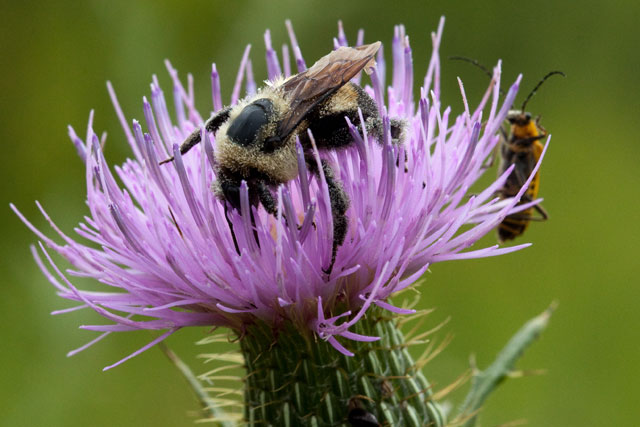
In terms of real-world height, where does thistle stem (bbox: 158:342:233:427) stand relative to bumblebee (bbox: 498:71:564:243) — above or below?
below

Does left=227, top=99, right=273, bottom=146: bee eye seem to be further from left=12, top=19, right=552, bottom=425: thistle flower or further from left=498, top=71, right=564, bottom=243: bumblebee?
left=498, top=71, right=564, bottom=243: bumblebee

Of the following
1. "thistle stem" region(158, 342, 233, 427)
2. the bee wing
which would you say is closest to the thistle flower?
the bee wing

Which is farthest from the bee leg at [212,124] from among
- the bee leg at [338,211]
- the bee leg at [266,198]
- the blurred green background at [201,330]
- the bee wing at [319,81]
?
the blurred green background at [201,330]

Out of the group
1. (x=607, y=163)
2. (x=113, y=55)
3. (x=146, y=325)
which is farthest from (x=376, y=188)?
(x=607, y=163)

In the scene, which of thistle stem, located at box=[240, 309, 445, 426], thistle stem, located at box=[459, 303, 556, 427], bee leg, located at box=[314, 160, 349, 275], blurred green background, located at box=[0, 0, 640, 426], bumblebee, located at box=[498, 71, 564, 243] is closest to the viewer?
bee leg, located at box=[314, 160, 349, 275]

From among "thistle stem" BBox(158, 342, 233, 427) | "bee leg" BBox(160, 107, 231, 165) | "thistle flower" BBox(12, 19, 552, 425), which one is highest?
"bee leg" BBox(160, 107, 231, 165)

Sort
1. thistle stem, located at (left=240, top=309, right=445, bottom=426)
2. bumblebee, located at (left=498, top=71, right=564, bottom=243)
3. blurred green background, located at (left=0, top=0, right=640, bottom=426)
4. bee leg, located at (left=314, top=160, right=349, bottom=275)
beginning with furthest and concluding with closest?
blurred green background, located at (left=0, top=0, right=640, bottom=426), bumblebee, located at (left=498, top=71, right=564, bottom=243), thistle stem, located at (left=240, top=309, right=445, bottom=426), bee leg, located at (left=314, top=160, right=349, bottom=275)

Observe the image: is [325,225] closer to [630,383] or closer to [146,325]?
[146,325]
